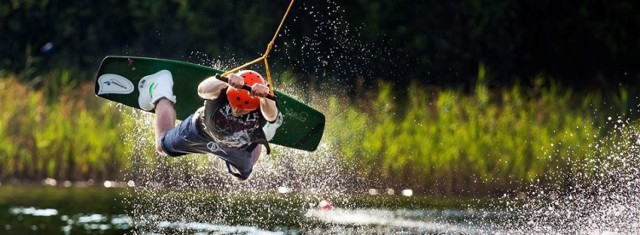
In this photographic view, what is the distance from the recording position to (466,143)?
1605 centimetres

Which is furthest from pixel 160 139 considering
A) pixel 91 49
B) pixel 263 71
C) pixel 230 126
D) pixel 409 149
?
pixel 91 49

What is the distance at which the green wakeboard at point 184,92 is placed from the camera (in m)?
11.9

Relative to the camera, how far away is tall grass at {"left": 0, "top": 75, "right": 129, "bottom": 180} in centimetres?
1623

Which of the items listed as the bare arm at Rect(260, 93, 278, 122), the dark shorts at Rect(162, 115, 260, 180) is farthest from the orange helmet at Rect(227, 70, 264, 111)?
the dark shorts at Rect(162, 115, 260, 180)

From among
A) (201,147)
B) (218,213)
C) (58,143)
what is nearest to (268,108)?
(201,147)

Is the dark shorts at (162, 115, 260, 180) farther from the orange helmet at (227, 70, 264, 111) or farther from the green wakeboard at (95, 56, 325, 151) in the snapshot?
the green wakeboard at (95, 56, 325, 151)

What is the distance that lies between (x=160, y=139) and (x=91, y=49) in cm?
1092

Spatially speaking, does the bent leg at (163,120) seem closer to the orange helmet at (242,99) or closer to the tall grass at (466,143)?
the orange helmet at (242,99)

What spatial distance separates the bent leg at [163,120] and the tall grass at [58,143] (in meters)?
5.04

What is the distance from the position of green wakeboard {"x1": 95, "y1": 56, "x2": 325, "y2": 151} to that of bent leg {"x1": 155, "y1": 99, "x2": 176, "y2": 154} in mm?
593

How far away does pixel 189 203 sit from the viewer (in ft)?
48.6

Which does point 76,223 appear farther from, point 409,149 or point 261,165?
point 409,149

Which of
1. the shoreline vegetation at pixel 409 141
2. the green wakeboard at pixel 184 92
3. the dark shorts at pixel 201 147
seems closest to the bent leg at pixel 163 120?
the dark shorts at pixel 201 147

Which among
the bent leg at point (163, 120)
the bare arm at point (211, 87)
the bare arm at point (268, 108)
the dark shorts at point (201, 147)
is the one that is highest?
the bent leg at point (163, 120)
